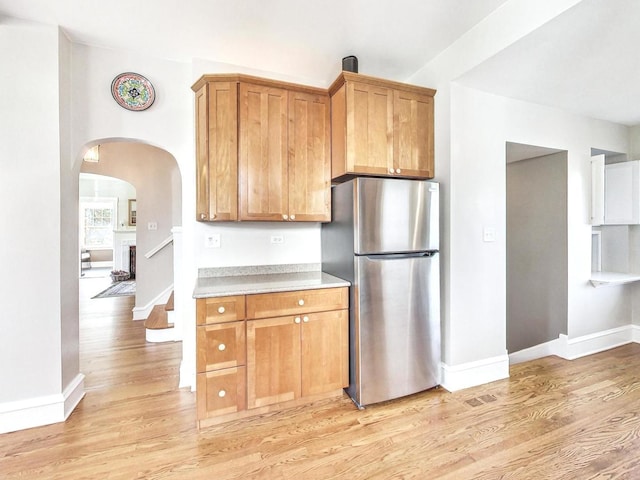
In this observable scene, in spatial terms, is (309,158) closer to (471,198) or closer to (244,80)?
(244,80)

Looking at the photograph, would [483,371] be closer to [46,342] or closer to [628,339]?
[628,339]

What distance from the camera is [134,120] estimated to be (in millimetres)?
2250

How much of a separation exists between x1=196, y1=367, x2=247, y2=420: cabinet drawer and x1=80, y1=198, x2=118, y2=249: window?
933 cm

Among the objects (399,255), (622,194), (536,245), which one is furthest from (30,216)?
(622,194)

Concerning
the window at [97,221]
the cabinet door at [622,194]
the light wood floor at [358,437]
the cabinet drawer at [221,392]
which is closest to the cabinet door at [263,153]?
the cabinet drawer at [221,392]

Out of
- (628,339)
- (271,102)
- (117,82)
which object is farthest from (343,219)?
(628,339)

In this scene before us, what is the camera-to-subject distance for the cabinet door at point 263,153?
2.16 metres

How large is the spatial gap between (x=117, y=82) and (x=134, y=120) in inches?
11.2

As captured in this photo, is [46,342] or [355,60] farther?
[355,60]

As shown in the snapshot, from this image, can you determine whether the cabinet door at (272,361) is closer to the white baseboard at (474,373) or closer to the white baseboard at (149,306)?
the white baseboard at (474,373)

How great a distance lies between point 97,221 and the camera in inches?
360

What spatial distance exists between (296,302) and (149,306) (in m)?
3.12

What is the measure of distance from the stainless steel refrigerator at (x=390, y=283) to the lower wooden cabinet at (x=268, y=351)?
0.52ft

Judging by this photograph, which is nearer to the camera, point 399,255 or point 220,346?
point 220,346
